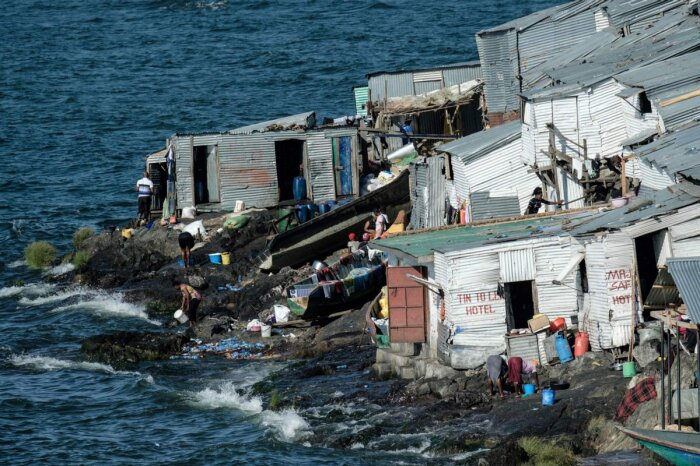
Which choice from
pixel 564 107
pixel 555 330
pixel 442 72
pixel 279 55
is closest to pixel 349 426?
pixel 555 330

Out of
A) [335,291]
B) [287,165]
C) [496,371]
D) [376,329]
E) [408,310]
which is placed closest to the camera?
[496,371]

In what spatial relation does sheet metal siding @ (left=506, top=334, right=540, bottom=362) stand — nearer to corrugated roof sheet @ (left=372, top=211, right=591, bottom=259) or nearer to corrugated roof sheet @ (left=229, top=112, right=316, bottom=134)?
corrugated roof sheet @ (left=372, top=211, right=591, bottom=259)

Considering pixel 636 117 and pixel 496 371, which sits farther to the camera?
pixel 636 117

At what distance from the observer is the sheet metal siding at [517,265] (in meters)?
29.3

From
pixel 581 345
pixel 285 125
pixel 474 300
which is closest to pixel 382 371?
pixel 474 300

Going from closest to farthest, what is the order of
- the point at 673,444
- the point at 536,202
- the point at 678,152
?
the point at 673,444, the point at 678,152, the point at 536,202

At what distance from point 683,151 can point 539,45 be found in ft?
49.9

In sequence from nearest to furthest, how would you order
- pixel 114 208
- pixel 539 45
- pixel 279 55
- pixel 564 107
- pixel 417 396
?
pixel 417 396
pixel 564 107
pixel 539 45
pixel 114 208
pixel 279 55

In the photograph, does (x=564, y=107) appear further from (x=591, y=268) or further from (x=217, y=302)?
(x=217, y=302)

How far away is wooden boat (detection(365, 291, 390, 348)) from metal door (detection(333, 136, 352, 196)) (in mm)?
11326

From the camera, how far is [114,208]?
5975 centimetres

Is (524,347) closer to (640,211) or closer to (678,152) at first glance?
(640,211)

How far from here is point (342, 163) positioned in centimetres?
4603

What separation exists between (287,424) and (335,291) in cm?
723
